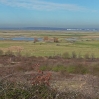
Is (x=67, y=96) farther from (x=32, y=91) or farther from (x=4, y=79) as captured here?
(x=4, y=79)

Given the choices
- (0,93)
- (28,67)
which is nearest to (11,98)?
(0,93)

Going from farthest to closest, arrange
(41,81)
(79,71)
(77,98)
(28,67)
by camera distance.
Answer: (28,67), (79,71), (41,81), (77,98)

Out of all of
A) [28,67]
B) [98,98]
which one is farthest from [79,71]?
[98,98]

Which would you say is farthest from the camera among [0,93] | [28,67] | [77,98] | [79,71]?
[28,67]

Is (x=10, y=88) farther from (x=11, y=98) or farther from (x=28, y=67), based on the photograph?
(x=28, y=67)

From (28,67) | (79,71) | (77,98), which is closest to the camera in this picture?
(77,98)

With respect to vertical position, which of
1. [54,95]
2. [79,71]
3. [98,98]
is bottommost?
[79,71]

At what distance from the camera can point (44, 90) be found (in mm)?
4453

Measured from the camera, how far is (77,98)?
4484mm

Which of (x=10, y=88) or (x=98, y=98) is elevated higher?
(x=10, y=88)

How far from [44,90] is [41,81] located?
0.35m

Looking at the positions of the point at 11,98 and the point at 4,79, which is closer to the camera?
the point at 11,98

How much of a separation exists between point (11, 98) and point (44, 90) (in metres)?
0.60

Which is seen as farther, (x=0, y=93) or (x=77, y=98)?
(x=77, y=98)
